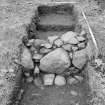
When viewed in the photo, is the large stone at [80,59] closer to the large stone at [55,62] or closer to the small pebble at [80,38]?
the large stone at [55,62]

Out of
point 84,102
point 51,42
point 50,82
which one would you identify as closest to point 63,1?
point 51,42

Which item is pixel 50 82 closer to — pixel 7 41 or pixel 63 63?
pixel 63 63

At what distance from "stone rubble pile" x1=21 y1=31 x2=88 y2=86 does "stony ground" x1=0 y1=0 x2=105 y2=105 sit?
1.24 ft

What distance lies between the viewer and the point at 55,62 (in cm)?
457

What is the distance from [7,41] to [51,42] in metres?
1.15

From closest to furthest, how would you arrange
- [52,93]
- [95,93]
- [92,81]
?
[95,93] < [92,81] < [52,93]

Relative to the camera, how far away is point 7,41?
4848mm

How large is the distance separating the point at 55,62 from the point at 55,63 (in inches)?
1.0

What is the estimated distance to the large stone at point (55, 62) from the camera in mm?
4570

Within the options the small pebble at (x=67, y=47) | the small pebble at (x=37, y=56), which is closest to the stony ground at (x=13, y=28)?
the small pebble at (x=37, y=56)

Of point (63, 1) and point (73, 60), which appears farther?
point (63, 1)

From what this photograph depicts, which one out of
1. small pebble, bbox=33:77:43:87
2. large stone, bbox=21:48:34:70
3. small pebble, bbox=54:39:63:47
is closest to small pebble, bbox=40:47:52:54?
small pebble, bbox=54:39:63:47

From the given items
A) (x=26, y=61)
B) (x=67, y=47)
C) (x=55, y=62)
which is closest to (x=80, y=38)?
(x=67, y=47)

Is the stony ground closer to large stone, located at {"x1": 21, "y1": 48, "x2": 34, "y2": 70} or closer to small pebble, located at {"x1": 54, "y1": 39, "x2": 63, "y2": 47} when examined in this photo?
large stone, located at {"x1": 21, "y1": 48, "x2": 34, "y2": 70}
